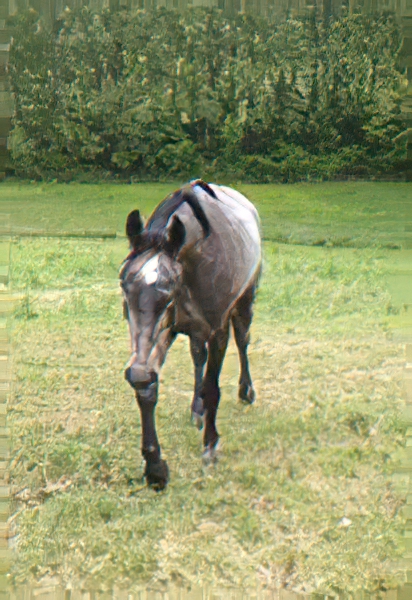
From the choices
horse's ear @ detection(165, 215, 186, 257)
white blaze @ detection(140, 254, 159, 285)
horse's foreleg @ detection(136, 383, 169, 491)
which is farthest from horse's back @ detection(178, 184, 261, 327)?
horse's foreleg @ detection(136, 383, 169, 491)

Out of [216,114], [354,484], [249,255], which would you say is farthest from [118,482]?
[216,114]

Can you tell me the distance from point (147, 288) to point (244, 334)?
1.64 m

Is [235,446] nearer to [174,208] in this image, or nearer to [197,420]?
[197,420]

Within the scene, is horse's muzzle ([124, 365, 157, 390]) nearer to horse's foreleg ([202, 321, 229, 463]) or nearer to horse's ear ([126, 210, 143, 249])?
horse's ear ([126, 210, 143, 249])

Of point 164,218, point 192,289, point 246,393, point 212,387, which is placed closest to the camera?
point 164,218

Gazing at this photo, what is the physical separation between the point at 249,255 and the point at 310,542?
2.08m

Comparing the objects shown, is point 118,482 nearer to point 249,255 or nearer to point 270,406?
point 270,406

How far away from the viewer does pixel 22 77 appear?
344 cm

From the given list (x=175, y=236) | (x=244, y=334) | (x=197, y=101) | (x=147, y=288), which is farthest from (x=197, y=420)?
(x=197, y=101)

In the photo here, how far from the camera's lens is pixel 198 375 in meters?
4.80

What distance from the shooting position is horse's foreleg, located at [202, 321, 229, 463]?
4.33 metres

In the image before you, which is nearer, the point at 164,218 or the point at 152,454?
the point at 164,218

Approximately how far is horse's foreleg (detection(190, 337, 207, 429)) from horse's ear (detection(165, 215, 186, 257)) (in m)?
0.85

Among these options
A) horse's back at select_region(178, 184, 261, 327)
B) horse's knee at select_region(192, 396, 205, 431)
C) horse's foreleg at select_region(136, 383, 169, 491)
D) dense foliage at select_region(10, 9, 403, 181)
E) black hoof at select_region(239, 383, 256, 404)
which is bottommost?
black hoof at select_region(239, 383, 256, 404)
